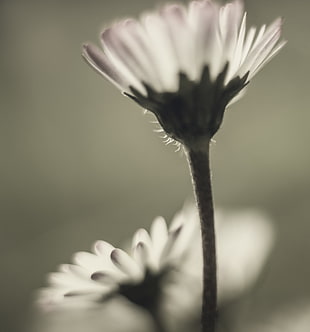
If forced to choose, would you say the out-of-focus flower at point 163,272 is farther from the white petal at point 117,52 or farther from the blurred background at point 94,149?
the blurred background at point 94,149

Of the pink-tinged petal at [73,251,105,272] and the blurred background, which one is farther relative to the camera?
the blurred background

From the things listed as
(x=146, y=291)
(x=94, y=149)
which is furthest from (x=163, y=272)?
(x=94, y=149)

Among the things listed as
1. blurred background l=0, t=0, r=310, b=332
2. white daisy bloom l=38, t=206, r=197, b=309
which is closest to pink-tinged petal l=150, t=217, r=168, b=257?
white daisy bloom l=38, t=206, r=197, b=309

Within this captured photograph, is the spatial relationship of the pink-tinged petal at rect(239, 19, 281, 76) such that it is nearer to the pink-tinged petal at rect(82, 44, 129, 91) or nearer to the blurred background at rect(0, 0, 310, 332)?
the pink-tinged petal at rect(82, 44, 129, 91)

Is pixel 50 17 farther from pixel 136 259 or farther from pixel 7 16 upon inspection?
pixel 136 259

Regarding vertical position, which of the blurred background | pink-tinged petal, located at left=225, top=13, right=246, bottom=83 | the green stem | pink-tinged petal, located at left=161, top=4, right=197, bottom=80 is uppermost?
the blurred background

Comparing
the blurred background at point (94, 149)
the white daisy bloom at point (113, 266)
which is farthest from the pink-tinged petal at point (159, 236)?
the blurred background at point (94, 149)

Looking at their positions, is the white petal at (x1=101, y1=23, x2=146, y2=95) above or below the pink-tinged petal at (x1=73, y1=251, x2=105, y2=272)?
above
